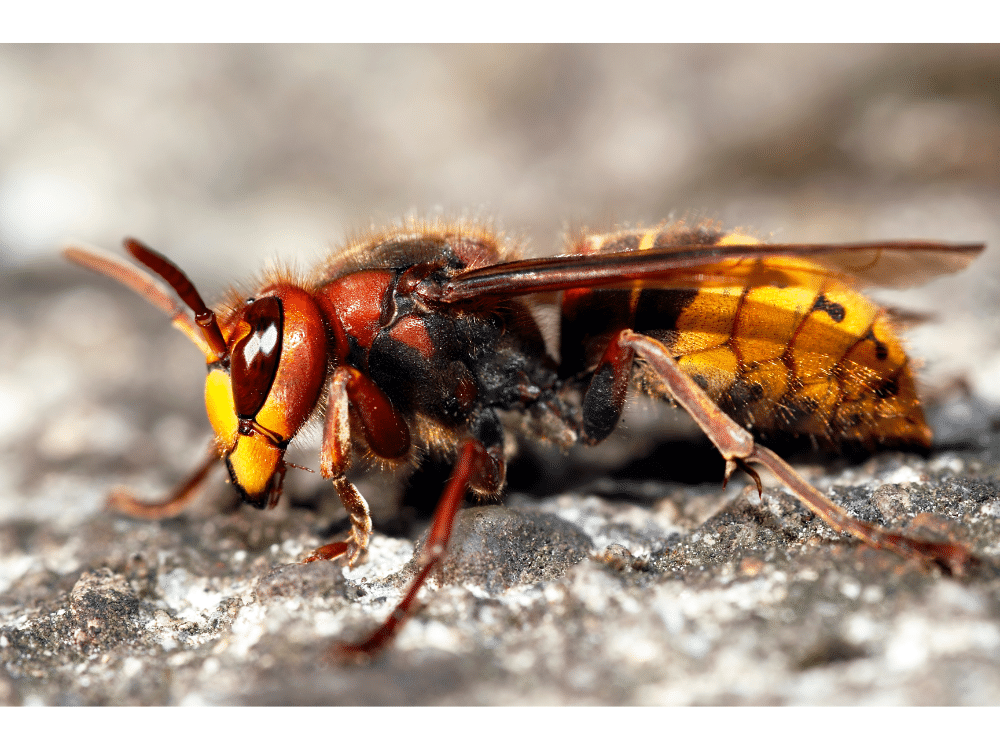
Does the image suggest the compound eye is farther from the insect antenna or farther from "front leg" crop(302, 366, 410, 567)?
"front leg" crop(302, 366, 410, 567)

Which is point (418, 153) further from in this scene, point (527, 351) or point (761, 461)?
point (761, 461)

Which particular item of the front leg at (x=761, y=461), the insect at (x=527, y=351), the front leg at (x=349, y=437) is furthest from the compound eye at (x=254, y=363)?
the front leg at (x=761, y=461)

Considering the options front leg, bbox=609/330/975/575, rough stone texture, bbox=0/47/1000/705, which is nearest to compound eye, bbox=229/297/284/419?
rough stone texture, bbox=0/47/1000/705

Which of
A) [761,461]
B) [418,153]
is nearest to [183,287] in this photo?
→ [761,461]

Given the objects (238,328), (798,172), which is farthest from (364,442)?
(798,172)

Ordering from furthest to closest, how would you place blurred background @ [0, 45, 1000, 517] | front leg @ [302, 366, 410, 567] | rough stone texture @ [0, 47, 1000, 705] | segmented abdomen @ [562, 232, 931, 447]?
blurred background @ [0, 45, 1000, 517]
segmented abdomen @ [562, 232, 931, 447]
front leg @ [302, 366, 410, 567]
rough stone texture @ [0, 47, 1000, 705]

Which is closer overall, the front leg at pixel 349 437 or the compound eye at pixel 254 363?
the front leg at pixel 349 437

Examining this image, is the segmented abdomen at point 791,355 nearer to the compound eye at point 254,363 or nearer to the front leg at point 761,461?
the front leg at point 761,461

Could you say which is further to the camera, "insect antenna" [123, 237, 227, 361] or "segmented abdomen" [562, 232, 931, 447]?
"segmented abdomen" [562, 232, 931, 447]
